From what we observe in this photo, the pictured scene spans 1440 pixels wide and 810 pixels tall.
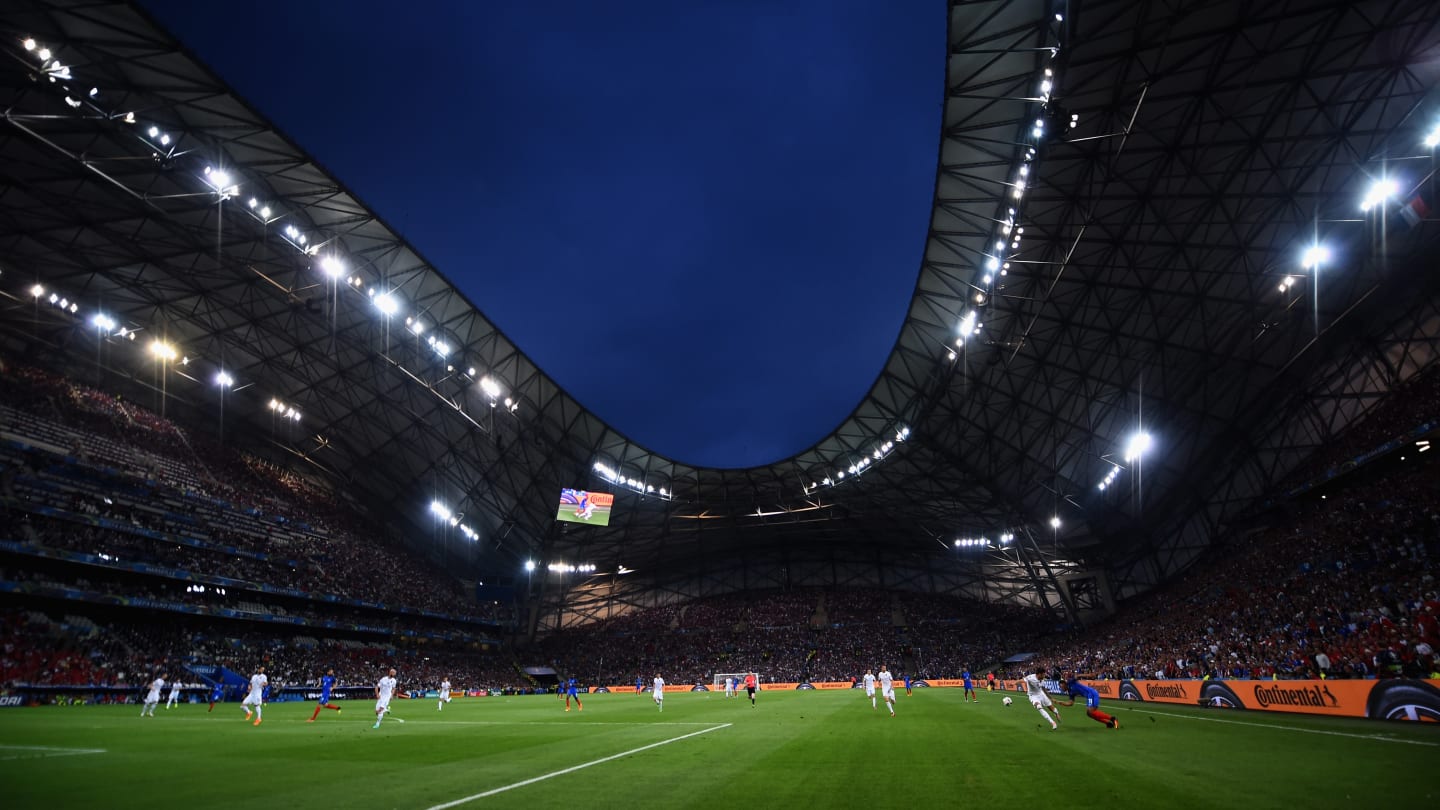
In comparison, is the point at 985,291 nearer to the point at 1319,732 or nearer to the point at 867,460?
the point at 867,460

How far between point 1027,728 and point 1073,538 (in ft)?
151

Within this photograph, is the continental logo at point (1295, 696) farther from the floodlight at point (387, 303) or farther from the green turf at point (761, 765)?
the floodlight at point (387, 303)

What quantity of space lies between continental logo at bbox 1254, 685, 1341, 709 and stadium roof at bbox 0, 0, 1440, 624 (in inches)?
775

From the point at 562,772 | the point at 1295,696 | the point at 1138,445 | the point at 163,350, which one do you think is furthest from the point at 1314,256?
the point at 163,350

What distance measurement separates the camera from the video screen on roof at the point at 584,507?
5347 cm

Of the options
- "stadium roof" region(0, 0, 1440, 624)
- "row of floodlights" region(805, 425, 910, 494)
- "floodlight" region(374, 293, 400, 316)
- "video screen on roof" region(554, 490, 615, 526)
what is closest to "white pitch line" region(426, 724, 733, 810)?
"stadium roof" region(0, 0, 1440, 624)

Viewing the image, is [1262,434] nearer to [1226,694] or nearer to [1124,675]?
[1124,675]

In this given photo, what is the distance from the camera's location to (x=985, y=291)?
37250 millimetres

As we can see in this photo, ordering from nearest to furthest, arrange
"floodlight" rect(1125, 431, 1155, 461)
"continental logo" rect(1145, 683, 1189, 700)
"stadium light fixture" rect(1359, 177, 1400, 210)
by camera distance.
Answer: "stadium light fixture" rect(1359, 177, 1400, 210)
"continental logo" rect(1145, 683, 1189, 700)
"floodlight" rect(1125, 431, 1155, 461)

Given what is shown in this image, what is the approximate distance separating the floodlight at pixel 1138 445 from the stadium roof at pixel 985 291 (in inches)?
31.0

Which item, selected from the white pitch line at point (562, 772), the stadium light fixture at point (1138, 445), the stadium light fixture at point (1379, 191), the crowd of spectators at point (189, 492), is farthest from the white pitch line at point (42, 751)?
the stadium light fixture at point (1138, 445)

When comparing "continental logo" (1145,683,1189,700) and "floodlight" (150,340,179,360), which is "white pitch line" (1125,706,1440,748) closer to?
"continental logo" (1145,683,1189,700)

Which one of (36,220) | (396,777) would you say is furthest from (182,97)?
(396,777)

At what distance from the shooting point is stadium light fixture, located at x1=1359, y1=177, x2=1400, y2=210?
90.2 ft
